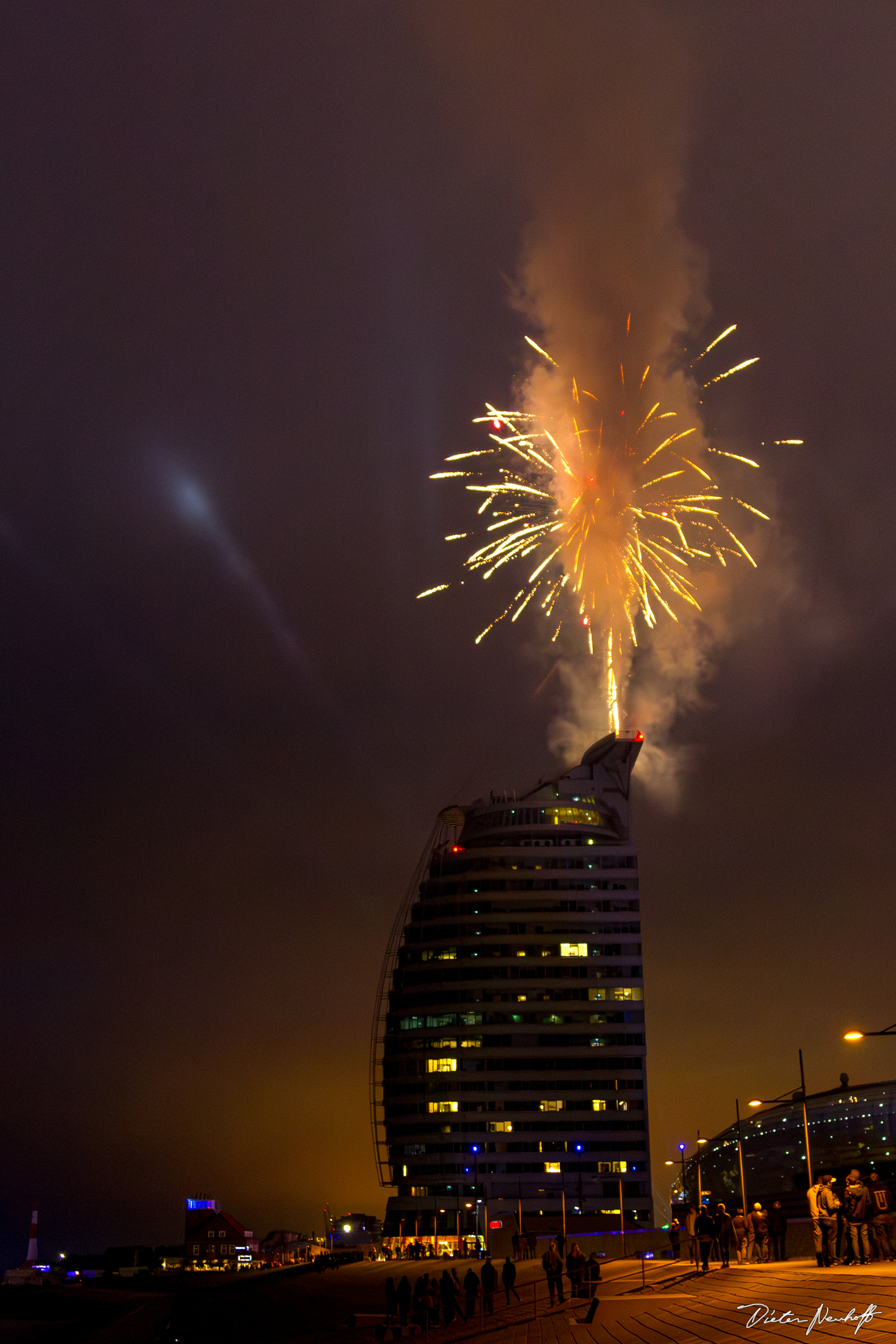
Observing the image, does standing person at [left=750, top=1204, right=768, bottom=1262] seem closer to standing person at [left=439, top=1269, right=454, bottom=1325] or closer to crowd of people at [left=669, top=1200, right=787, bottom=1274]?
crowd of people at [left=669, top=1200, right=787, bottom=1274]

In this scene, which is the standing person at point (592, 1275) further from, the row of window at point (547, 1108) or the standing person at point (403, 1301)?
the row of window at point (547, 1108)

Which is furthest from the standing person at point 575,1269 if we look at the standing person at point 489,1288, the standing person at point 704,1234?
the standing person at point 704,1234

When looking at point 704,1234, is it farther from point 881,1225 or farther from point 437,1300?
point 437,1300

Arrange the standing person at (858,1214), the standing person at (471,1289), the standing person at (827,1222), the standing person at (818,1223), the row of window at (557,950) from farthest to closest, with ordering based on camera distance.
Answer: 1. the row of window at (557,950)
2. the standing person at (471,1289)
3. the standing person at (818,1223)
4. the standing person at (827,1222)
5. the standing person at (858,1214)

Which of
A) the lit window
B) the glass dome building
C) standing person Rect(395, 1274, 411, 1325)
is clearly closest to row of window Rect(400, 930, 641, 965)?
the lit window

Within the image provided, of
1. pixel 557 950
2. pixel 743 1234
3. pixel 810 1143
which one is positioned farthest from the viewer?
pixel 557 950

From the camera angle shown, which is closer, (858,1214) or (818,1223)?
(858,1214)

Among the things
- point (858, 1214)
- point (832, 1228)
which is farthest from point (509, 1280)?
point (858, 1214)
